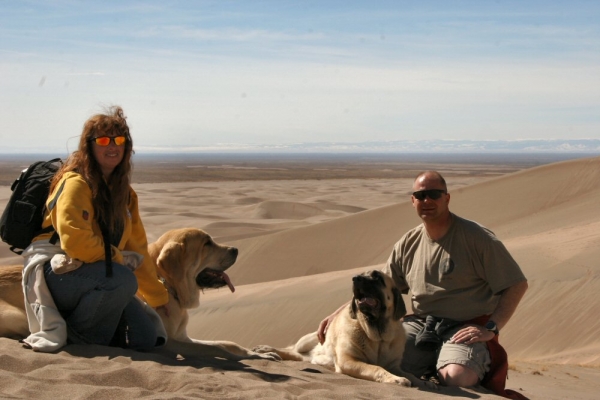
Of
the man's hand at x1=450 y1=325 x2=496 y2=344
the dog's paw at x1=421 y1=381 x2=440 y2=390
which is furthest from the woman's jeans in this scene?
the man's hand at x1=450 y1=325 x2=496 y2=344

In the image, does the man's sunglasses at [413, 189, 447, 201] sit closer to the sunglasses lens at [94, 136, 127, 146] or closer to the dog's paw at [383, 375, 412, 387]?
the dog's paw at [383, 375, 412, 387]

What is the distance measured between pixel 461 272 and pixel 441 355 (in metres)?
0.69

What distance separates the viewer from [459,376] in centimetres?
546

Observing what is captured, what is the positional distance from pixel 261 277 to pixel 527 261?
25.3 ft

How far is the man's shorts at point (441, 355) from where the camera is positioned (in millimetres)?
5582

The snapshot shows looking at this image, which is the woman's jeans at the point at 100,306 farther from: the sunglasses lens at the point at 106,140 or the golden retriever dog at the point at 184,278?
the sunglasses lens at the point at 106,140

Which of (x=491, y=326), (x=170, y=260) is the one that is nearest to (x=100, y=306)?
(x=170, y=260)

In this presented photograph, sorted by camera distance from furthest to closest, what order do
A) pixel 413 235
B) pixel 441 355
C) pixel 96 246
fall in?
pixel 413 235 → pixel 441 355 → pixel 96 246

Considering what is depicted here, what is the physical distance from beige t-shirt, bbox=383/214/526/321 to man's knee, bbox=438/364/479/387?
566 millimetres

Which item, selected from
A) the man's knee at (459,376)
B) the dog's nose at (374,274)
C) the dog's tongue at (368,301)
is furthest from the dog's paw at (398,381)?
the dog's nose at (374,274)

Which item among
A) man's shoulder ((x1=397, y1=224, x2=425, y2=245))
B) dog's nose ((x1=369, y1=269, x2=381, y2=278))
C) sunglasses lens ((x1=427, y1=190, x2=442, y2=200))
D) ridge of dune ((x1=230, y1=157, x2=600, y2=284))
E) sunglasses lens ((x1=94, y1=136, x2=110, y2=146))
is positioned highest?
sunglasses lens ((x1=94, y1=136, x2=110, y2=146))

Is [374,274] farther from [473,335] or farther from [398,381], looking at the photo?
[473,335]

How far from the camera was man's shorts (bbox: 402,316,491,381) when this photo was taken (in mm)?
5582

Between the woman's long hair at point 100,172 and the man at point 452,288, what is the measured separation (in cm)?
235
